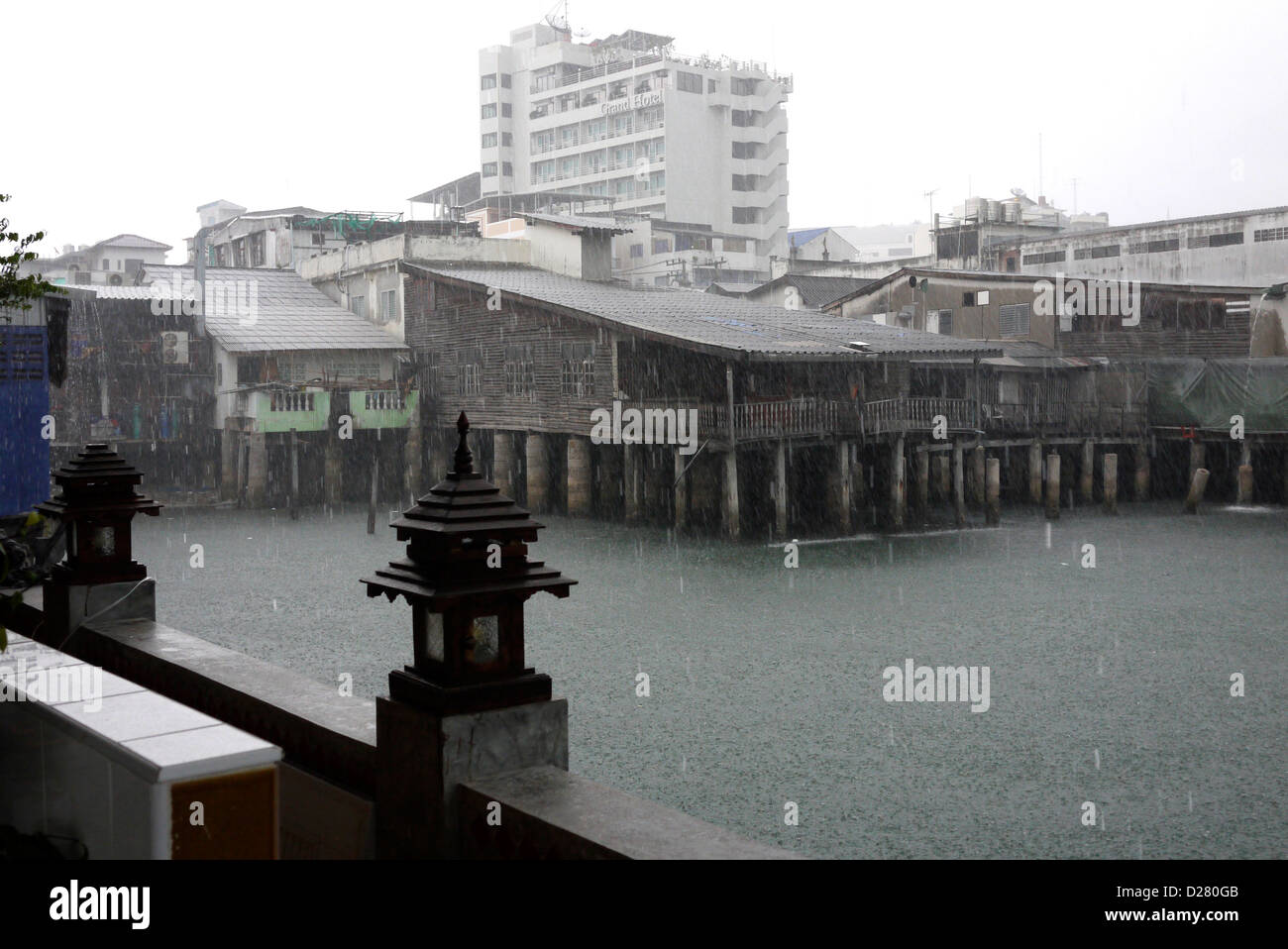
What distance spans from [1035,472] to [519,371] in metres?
12.6

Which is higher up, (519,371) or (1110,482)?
(519,371)

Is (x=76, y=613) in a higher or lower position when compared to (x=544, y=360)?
lower

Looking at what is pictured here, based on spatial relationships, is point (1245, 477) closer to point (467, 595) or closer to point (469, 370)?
point (469, 370)

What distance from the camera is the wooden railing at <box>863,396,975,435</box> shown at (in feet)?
85.2

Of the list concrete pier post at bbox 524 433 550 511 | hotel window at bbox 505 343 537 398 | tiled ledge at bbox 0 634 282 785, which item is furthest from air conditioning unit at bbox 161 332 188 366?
tiled ledge at bbox 0 634 282 785

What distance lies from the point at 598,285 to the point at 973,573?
17311mm

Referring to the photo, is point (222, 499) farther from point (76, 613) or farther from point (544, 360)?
point (76, 613)

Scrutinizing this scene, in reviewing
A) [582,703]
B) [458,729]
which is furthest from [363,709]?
[582,703]

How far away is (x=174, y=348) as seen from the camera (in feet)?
108

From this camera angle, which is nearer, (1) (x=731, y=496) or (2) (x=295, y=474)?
(1) (x=731, y=496)

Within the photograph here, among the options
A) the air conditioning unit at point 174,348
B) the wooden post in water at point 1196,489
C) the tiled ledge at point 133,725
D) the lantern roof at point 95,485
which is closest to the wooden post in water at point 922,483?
the wooden post in water at point 1196,489

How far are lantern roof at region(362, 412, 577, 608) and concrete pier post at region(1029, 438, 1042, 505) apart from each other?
88.3 feet

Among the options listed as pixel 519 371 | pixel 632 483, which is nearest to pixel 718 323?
pixel 632 483
